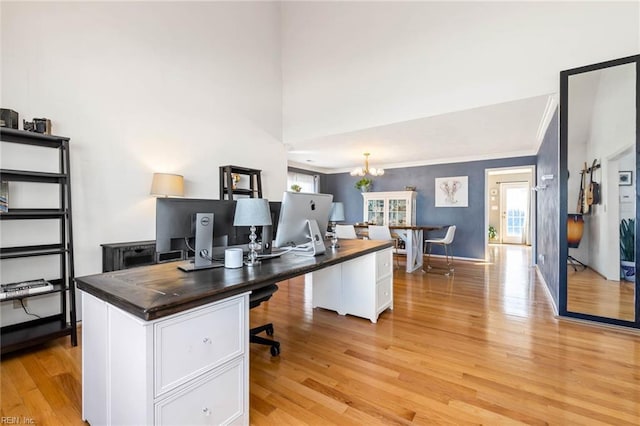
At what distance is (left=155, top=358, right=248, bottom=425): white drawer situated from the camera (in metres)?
1.09

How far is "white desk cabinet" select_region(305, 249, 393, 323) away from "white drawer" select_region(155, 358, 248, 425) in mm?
1559

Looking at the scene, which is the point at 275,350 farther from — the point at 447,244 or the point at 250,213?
the point at 447,244

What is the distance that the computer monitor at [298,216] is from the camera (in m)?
1.95

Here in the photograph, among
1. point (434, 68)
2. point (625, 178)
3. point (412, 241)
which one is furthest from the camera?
point (412, 241)

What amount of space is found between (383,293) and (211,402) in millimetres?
1941

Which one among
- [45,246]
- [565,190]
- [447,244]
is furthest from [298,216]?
[447,244]

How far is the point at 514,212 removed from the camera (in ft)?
29.0

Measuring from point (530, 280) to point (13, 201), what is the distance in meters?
5.94

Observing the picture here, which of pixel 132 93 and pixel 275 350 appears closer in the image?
pixel 275 350

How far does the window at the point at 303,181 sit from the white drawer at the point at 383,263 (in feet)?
13.4

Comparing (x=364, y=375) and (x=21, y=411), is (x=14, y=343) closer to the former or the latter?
(x=21, y=411)

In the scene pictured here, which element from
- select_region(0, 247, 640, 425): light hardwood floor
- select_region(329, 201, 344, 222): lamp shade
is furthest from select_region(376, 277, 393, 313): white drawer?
select_region(329, 201, 344, 222): lamp shade

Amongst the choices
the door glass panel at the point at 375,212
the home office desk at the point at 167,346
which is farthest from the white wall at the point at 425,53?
the home office desk at the point at 167,346

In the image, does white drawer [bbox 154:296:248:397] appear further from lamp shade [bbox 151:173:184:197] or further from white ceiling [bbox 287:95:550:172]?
white ceiling [bbox 287:95:550:172]
